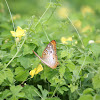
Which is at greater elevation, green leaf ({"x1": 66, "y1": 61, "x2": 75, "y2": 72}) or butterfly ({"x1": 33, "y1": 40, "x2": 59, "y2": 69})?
butterfly ({"x1": 33, "y1": 40, "x2": 59, "y2": 69})

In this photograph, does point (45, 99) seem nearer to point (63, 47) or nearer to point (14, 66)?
point (14, 66)

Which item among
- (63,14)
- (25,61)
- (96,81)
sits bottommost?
(96,81)

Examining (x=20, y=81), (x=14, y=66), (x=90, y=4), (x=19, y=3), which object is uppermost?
(x=19, y=3)

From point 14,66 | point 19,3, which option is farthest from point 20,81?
point 19,3

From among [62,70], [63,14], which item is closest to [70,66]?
[62,70]

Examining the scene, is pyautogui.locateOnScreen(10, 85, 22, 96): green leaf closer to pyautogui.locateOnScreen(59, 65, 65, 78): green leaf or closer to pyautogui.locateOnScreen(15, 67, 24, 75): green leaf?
pyautogui.locateOnScreen(15, 67, 24, 75): green leaf

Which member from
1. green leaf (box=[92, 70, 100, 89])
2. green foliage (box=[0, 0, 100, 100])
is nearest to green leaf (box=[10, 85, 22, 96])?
green foliage (box=[0, 0, 100, 100])

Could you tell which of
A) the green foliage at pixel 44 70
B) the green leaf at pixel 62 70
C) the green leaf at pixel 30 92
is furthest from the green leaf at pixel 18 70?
the green leaf at pixel 62 70

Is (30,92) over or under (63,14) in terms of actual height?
under

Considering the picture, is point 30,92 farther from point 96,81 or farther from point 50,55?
point 96,81

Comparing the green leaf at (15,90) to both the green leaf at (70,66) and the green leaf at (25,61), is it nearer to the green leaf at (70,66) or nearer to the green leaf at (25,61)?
the green leaf at (25,61)

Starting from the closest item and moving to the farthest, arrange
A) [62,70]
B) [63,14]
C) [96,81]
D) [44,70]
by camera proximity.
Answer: [96,81]
[62,70]
[44,70]
[63,14]
